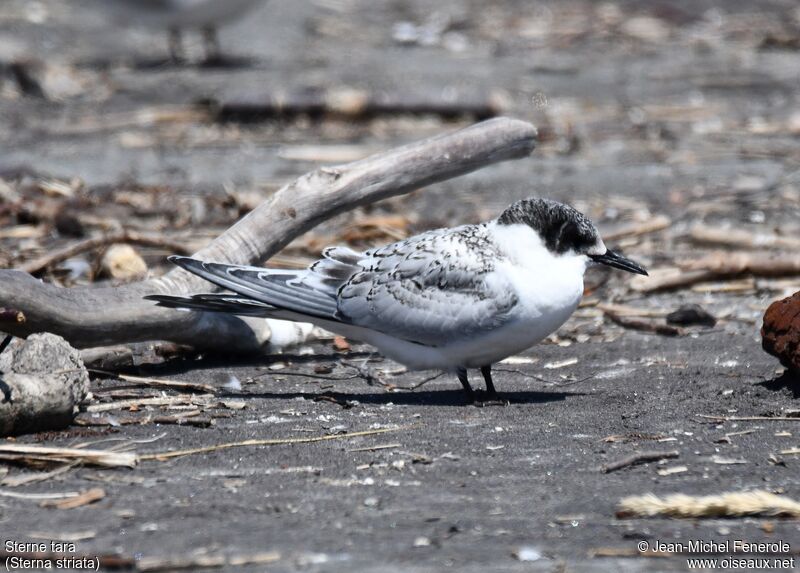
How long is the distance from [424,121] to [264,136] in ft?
4.00

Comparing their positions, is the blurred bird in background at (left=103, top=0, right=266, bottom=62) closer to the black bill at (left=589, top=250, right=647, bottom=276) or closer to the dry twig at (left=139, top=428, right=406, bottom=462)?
the black bill at (left=589, top=250, right=647, bottom=276)

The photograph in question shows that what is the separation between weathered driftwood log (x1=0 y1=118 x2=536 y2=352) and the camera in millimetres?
4367

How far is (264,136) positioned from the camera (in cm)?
955

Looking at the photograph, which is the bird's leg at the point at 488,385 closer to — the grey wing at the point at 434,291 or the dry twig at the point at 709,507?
the grey wing at the point at 434,291

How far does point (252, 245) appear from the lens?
5008mm

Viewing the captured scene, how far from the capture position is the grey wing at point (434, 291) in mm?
4344

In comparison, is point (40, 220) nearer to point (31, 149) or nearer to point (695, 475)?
point (31, 149)

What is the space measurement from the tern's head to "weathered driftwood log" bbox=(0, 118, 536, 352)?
816 millimetres

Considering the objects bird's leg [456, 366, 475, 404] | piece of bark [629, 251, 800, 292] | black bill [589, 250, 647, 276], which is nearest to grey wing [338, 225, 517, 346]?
bird's leg [456, 366, 475, 404]

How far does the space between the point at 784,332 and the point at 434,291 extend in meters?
1.19

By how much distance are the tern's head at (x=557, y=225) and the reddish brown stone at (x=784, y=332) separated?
640 millimetres

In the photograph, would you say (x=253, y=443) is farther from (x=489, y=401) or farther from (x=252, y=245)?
(x=252, y=245)

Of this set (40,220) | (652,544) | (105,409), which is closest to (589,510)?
(652,544)

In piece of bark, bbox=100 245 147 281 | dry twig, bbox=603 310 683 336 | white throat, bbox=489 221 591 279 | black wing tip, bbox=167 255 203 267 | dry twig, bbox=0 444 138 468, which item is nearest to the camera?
dry twig, bbox=0 444 138 468
